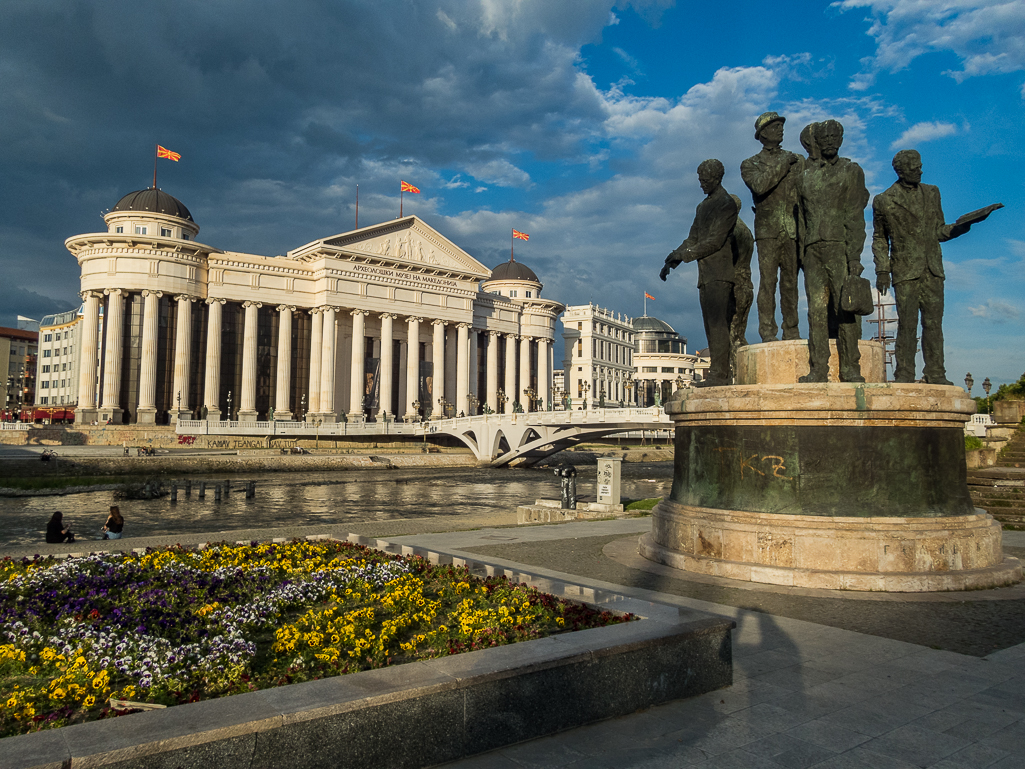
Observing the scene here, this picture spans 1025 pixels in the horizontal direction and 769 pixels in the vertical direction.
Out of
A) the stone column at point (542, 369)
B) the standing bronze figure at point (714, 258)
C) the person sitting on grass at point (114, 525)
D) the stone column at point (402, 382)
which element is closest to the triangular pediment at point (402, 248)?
the stone column at point (402, 382)

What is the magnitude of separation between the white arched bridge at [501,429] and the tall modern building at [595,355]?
2250 inches

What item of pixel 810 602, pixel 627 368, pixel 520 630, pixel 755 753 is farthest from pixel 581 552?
pixel 627 368

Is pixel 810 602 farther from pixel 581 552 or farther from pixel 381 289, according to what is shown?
pixel 381 289

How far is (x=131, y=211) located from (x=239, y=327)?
14699 millimetres

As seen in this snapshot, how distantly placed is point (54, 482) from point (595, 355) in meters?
101

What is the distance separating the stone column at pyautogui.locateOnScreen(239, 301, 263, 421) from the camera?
75250 mm

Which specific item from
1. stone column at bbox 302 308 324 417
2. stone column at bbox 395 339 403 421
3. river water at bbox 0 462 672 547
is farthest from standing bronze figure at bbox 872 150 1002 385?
stone column at bbox 395 339 403 421

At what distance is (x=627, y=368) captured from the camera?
5674 inches

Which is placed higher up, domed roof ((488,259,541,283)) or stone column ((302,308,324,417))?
domed roof ((488,259,541,283))

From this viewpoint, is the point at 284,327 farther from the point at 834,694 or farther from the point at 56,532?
the point at 834,694

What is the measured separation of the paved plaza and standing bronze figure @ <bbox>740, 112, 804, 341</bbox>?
4.43 metres

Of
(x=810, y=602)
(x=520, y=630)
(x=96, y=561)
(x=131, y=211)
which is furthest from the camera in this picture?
(x=131, y=211)

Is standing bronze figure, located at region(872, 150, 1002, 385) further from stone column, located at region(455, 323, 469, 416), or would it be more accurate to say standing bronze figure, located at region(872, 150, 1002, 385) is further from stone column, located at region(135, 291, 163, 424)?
stone column, located at region(455, 323, 469, 416)

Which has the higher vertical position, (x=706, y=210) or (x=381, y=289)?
(x=381, y=289)
